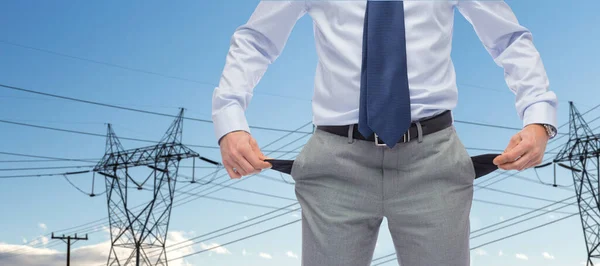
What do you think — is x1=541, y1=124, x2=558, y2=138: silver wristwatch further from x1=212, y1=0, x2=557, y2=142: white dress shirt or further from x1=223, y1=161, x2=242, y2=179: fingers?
x1=223, y1=161, x2=242, y2=179: fingers

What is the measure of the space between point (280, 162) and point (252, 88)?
1.00ft

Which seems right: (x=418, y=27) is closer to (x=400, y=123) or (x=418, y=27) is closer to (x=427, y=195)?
(x=400, y=123)

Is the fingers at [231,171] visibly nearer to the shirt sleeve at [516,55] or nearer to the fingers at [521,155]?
the fingers at [521,155]

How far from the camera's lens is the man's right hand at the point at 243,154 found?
1.76 metres

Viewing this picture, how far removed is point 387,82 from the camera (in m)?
1.72

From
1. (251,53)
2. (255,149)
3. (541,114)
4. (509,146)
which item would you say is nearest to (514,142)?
(509,146)

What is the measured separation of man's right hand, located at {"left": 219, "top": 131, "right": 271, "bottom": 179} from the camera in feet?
5.77

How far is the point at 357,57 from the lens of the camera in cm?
181

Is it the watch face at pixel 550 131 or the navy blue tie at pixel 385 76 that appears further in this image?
the watch face at pixel 550 131

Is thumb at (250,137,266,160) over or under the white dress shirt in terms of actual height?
under

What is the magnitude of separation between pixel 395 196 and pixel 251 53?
2.17 feet

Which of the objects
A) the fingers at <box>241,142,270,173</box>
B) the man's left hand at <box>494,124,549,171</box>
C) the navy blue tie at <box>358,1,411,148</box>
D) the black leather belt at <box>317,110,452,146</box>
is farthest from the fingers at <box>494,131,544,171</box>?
the fingers at <box>241,142,270,173</box>

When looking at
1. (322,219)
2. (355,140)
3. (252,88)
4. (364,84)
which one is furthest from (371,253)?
(252,88)

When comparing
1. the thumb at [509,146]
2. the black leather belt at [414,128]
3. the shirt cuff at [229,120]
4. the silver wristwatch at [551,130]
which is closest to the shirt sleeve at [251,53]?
the shirt cuff at [229,120]
